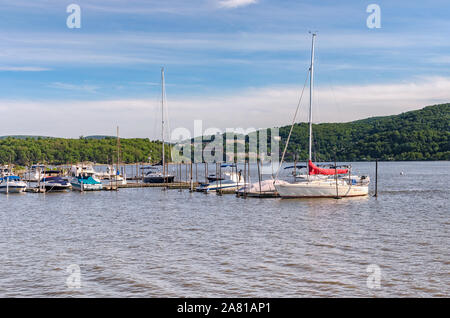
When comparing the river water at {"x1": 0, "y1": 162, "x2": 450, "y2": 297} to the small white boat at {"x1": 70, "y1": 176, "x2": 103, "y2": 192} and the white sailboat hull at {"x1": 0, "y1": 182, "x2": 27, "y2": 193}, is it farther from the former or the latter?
the small white boat at {"x1": 70, "y1": 176, "x2": 103, "y2": 192}

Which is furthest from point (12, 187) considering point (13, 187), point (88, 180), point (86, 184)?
point (88, 180)

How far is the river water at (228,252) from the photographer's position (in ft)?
59.2

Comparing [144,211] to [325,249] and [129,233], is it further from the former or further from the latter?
[325,249]

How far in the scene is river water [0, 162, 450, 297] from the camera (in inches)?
711

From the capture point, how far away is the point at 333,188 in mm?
53188

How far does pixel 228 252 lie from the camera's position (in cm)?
2459

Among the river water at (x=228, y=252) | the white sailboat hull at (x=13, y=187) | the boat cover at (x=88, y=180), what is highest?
the boat cover at (x=88, y=180)

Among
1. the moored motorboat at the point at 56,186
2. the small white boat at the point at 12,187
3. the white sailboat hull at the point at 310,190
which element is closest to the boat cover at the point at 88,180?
the moored motorboat at the point at 56,186

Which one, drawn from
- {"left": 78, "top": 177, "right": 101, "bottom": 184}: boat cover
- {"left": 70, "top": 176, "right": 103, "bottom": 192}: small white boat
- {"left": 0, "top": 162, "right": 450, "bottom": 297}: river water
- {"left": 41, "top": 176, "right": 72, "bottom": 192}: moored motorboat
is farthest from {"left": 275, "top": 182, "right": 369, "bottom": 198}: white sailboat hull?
{"left": 41, "top": 176, "right": 72, "bottom": 192}: moored motorboat

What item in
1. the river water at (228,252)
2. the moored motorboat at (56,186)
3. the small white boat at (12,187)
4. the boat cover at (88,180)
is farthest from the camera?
the boat cover at (88,180)

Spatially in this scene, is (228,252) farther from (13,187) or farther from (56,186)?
(56,186)

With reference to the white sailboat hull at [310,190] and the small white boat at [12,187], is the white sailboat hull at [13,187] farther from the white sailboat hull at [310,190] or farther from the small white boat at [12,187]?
the white sailboat hull at [310,190]

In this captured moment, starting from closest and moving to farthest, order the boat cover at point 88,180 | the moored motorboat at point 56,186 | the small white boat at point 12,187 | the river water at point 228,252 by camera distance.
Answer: the river water at point 228,252, the small white boat at point 12,187, the moored motorboat at point 56,186, the boat cover at point 88,180
